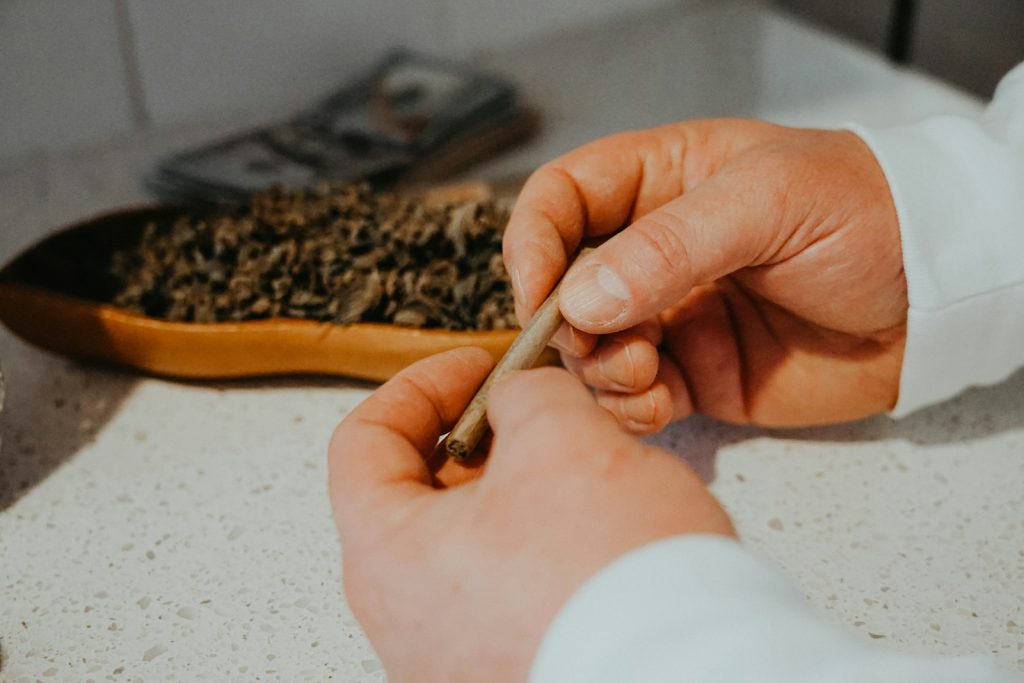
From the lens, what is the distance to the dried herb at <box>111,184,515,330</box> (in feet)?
1.82

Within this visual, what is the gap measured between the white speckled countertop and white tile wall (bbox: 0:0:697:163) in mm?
325

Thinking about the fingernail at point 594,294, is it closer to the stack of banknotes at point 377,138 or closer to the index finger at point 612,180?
the index finger at point 612,180

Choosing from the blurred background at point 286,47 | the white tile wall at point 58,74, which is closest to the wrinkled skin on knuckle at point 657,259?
the blurred background at point 286,47

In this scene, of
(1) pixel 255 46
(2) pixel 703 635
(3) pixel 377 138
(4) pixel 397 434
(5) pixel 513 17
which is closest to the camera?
(2) pixel 703 635

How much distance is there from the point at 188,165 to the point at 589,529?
613mm

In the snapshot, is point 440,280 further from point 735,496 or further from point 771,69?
point 771,69

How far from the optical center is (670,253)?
1.48 ft

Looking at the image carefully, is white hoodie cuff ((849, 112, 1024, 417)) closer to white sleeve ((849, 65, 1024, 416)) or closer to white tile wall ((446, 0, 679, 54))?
white sleeve ((849, 65, 1024, 416))

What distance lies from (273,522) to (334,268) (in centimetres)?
16

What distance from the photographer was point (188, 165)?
2.67ft

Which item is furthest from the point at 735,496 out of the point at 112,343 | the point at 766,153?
the point at 112,343

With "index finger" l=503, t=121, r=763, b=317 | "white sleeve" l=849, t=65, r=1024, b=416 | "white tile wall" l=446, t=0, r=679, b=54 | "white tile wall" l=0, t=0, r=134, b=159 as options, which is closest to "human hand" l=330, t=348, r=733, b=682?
"index finger" l=503, t=121, r=763, b=317

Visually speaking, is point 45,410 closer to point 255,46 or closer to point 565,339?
point 565,339

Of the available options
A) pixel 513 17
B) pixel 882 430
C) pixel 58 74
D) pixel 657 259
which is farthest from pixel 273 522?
pixel 513 17
